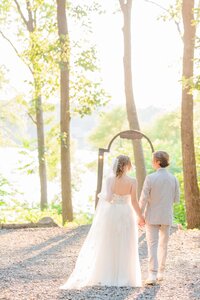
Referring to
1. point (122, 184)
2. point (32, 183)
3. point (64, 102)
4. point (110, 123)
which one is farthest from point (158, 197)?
point (110, 123)

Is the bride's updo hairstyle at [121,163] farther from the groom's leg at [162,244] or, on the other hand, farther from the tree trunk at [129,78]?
the tree trunk at [129,78]

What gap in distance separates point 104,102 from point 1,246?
5828 millimetres

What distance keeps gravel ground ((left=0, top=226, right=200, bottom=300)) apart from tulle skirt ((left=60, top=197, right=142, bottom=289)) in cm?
25

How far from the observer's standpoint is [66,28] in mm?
17047

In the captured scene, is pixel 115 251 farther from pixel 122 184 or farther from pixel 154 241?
pixel 122 184

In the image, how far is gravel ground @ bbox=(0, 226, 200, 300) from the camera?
300 inches

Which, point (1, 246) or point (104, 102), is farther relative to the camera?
point (104, 102)

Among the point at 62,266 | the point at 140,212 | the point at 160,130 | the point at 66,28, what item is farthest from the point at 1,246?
the point at 160,130

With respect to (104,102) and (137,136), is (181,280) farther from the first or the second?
(104,102)

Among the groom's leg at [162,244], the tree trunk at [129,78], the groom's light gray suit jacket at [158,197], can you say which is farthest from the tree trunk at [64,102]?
the groom's light gray suit jacket at [158,197]

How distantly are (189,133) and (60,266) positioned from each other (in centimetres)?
616

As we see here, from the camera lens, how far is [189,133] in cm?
1505

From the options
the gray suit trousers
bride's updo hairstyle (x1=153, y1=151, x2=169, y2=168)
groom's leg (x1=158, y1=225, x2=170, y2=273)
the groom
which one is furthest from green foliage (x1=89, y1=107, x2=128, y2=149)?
bride's updo hairstyle (x1=153, y1=151, x2=169, y2=168)

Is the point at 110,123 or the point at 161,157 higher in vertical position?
the point at 110,123
